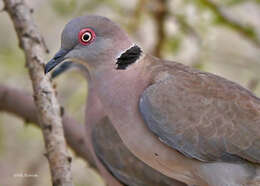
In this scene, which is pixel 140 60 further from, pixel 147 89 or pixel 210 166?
pixel 210 166

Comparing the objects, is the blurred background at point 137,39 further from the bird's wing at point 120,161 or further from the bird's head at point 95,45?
the bird's head at point 95,45

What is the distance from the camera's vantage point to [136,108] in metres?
2.58

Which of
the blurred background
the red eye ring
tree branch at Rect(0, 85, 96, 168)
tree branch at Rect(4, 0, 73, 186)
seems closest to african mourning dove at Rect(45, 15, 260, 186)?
the red eye ring

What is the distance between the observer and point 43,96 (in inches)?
106

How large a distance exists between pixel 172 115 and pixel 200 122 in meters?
0.13

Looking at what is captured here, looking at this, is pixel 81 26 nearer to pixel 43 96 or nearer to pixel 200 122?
pixel 43 96

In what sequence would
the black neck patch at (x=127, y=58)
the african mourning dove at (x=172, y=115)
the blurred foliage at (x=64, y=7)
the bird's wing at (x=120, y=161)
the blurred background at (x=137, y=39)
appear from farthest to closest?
the blurred background at (x=137, y=39) → the blurred foliage at (x=64, y=7) → the bird's wing at (x=120, y=161) → the black neck patch at (x=127, y=58) → the african mourning dove at (x=172, y=115)

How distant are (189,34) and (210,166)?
7.40ft

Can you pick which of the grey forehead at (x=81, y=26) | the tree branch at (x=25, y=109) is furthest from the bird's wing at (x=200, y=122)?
the tree branch at (x=25, y=109)

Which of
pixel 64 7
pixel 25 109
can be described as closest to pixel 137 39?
pixel 64 7

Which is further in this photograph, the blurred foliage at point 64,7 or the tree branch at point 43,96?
the blurred foliage at point 64,7

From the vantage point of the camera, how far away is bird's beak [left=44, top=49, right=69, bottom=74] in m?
2.61

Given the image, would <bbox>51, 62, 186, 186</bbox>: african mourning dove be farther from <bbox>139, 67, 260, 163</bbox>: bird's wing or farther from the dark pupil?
the dark pupil

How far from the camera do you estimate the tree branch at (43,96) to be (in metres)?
2.59
